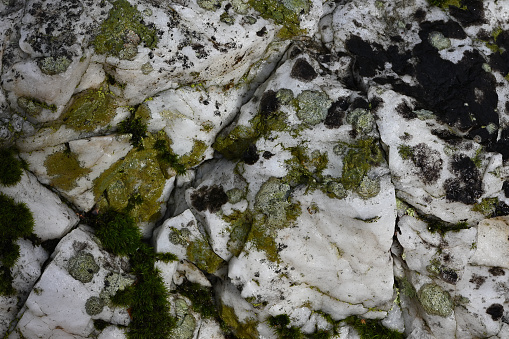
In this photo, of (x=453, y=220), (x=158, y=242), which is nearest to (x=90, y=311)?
(x=158, y=242)

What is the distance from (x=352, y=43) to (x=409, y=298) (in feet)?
13.7

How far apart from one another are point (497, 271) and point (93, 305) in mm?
6101

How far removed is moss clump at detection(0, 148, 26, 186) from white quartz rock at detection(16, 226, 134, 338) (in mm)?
1090

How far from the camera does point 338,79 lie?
630cm

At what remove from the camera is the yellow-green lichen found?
6180mm

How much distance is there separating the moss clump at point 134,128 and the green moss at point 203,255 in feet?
5.98

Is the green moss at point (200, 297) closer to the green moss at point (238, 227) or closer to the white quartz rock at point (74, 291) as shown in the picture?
the white quartz rock at point (74, 291)

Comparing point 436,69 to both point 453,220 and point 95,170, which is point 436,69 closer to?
point 453,220

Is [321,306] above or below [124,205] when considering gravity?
below

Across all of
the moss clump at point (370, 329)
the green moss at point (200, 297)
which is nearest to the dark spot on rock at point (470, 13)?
the moss clump at point (370, 329)

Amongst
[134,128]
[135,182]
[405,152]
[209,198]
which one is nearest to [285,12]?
[405,152]

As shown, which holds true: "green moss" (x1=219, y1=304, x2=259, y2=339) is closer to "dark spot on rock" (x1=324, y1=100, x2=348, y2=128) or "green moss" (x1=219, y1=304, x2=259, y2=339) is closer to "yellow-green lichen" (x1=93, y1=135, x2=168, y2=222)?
"yellow-green lichen" (x1=93, y1=135, x2=168, y2=222)

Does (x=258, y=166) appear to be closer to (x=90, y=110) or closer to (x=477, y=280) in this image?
(x=90, y=110)

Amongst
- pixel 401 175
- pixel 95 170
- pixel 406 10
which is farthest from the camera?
pixel 406 10
